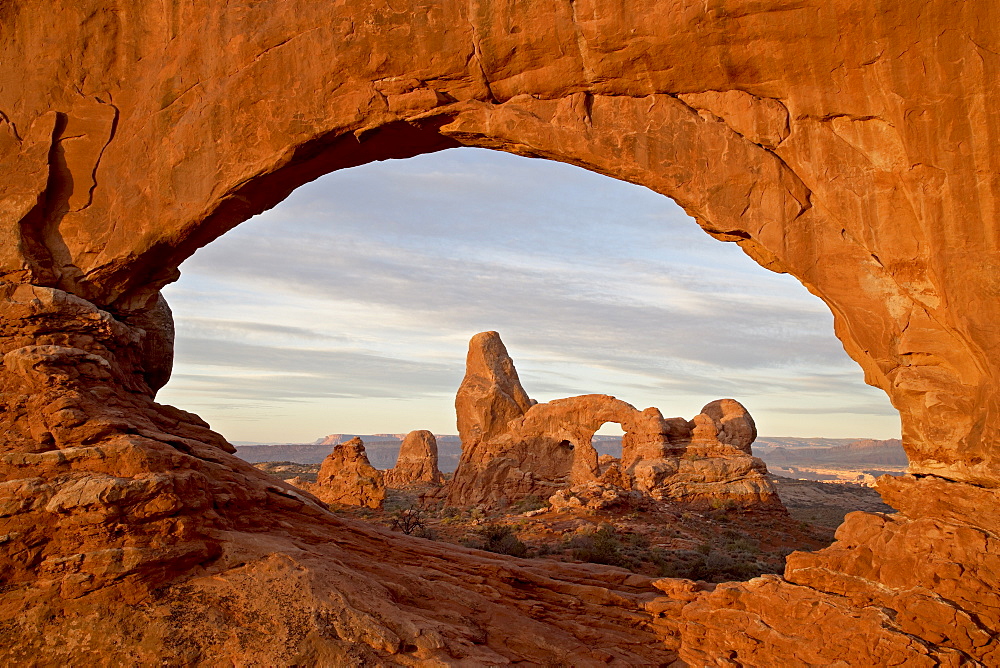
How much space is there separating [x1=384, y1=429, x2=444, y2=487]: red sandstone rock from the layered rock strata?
11.0m

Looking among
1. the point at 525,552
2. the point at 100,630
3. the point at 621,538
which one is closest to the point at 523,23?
the point at 100,630

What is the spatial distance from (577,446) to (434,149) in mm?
21245

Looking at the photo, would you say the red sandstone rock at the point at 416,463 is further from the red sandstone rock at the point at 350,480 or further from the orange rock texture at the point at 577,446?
the red sandstone rock at the point at 350,480

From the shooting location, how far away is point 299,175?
7824 millimetres

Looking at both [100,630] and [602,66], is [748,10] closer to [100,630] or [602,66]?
[602,66]

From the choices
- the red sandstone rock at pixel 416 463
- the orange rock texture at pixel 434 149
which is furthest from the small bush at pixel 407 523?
the red sandstone rock at pixel 416 463

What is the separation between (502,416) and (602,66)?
23901 mm

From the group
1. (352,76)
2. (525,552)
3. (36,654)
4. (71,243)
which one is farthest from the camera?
(525,552)

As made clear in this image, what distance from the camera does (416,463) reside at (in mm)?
35719

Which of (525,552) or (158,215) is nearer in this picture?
(158,215)

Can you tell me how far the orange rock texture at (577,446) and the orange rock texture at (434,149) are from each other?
16280mm

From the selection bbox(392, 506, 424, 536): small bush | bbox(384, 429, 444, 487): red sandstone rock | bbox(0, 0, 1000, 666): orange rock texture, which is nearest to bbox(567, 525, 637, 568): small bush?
bbox(392, 506, 424, 536): small bush

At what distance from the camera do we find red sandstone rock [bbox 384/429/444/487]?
3534 centimetres

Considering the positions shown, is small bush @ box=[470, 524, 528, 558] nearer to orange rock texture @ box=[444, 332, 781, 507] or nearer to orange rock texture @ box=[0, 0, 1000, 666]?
orange rock texture @ box=[0, 0, 1000, 666]
